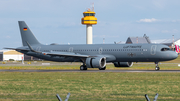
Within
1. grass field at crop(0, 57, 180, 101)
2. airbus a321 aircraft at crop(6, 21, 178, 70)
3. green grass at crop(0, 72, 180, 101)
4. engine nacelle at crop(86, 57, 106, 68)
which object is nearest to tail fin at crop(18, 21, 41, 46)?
airbus a321 aircraft at crop(6, 21, 178, 70)

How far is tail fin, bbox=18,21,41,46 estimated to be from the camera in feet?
206

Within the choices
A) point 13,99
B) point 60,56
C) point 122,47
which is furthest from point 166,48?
point 13,99

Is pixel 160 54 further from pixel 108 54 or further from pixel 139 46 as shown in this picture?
pixel 108 54

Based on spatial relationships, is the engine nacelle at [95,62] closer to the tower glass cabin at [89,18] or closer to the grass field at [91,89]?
the grass field at [91,89]

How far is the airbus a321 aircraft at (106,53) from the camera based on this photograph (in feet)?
163

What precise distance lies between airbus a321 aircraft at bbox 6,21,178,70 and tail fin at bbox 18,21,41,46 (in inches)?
103

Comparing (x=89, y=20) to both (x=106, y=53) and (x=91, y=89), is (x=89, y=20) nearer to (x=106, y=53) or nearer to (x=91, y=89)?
(x=106, y=53)

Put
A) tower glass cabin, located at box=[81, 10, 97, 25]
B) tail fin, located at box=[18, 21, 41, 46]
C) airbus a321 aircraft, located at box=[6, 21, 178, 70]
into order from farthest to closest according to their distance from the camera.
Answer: tower glass cabin, located at box=[81, 10, 97, 25]
tail fin, located at box=[18, 21, 41, 46]
airbus a321 aircraft, located at box=[6, 21, 178, 70]

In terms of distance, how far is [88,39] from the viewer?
12506 centimetres

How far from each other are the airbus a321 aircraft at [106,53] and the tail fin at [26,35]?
2.62 meters

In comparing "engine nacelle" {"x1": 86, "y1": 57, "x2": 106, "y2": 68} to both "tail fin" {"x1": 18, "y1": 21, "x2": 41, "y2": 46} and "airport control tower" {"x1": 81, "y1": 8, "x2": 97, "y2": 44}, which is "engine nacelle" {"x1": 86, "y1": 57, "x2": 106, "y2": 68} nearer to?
"tail fin" {"x1": 18, "y1": 21, "x2": 41, "y2": 46}

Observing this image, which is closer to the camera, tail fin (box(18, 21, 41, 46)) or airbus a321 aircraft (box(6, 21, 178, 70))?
airbus a321 aircraft (box(6, 21, 178, 70))

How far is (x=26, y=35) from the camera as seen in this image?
6291 cm

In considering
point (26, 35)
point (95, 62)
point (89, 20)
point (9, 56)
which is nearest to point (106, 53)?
point (95, 62)
